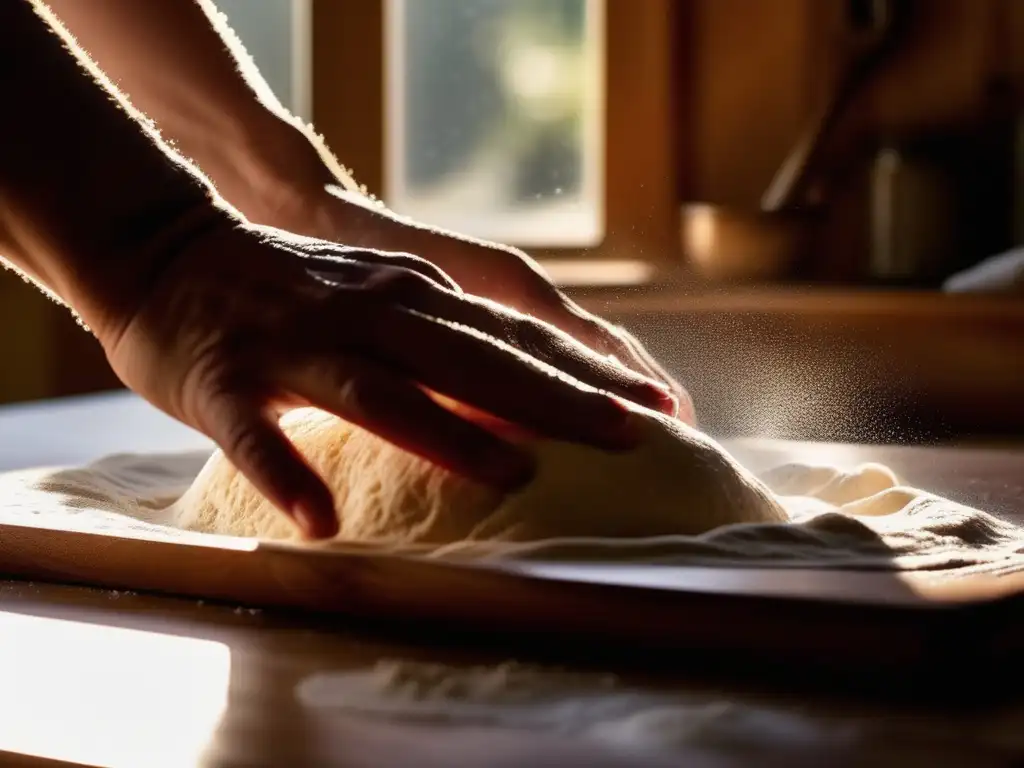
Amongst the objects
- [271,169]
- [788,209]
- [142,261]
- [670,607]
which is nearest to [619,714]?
[670,607]

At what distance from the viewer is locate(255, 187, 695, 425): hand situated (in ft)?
2.85

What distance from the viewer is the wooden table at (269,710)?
0.41 metres

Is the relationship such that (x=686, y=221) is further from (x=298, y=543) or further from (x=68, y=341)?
(x=298, y=543)

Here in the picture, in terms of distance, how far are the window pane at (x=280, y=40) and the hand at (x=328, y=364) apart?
6.95 ft

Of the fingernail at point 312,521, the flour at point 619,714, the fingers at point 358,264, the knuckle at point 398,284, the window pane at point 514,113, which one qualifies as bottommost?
the flour at point 619,714

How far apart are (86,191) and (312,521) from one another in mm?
243

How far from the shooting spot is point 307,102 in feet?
8.93

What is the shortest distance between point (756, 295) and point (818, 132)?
1.32 m

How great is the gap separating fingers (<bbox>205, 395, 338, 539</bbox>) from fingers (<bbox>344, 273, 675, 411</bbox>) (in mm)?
104

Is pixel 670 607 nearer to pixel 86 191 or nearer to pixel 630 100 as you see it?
pixel 86 191

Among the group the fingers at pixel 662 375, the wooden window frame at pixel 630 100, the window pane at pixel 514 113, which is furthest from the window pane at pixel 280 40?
the fingers at pixel 662 375

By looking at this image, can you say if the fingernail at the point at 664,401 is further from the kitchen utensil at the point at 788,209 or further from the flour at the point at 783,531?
the kitchen utensil at the point at 788,209

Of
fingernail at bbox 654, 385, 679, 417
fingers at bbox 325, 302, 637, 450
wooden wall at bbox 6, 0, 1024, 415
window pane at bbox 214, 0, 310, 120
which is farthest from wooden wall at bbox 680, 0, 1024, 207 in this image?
fingers at bbox 325, 302, 637, 450

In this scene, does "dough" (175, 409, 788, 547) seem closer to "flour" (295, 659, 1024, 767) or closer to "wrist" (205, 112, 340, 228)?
"flour" (295, 659, 1024, 767)
